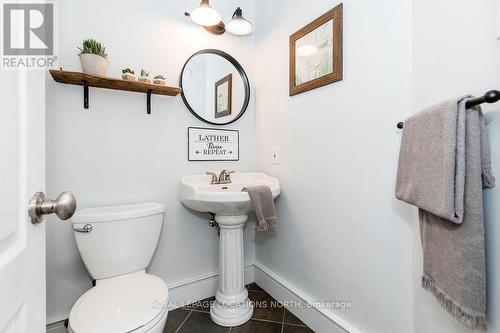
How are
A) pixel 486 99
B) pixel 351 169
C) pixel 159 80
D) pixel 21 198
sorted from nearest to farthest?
pixel 21 198, pixel 486 99, pixel 351 169, pixel 159 80

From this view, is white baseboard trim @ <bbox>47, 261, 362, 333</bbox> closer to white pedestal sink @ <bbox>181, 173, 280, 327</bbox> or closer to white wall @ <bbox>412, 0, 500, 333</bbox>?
white pedestal sink @ <bbox>181, 173, 280, 327</bbox>

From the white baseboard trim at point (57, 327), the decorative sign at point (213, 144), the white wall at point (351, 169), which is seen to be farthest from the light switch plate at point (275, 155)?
the white baseboard trim at point (57, 327)

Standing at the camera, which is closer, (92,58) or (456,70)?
(456,70)

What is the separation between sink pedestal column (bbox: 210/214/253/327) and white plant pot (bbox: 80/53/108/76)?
107 centimetres

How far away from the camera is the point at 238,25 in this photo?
5.45 feet

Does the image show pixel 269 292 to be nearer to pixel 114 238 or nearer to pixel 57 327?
pixel 114 238

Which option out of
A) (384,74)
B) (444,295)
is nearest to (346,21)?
(384,74)

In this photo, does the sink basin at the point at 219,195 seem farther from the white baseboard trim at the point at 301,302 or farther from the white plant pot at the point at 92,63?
the white plant pot at the point at 92,63

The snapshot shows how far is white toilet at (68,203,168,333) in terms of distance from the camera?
926mm

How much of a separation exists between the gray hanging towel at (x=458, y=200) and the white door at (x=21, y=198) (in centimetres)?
103

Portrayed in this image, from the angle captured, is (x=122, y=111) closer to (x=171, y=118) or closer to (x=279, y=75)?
(x=171, y=118)

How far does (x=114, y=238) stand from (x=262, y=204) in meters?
0.81

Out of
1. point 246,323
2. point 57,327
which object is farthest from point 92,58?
point 246,323

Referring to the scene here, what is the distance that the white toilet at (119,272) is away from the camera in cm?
93
